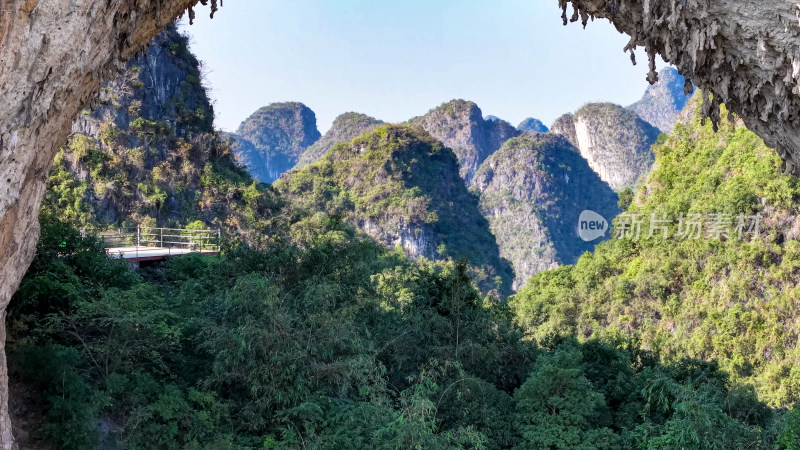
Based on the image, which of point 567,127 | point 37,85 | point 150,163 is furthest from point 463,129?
point 37,85

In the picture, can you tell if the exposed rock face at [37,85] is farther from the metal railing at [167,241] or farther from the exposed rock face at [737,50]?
the metal railing at [167,241]

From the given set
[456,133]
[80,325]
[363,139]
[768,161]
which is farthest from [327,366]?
[456,133]

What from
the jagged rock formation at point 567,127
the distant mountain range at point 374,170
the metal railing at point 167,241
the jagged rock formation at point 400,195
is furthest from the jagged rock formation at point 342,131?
the metal railing at point 167,241

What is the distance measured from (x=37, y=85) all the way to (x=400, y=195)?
103 feet

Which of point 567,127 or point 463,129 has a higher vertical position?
point 567,127

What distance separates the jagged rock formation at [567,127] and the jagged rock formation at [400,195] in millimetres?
30394

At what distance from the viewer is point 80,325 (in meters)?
6.35

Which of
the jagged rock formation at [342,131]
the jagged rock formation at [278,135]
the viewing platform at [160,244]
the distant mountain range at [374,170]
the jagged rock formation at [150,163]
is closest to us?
the viewing platform at [160,244]

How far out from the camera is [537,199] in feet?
182

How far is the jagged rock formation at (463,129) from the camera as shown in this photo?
60.7 meters

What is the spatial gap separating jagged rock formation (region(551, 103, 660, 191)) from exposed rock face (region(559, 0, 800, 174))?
5427 cm

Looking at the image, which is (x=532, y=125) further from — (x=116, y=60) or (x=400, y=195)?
(x=116, y=60)

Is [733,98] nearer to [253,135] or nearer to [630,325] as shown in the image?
[630,325]

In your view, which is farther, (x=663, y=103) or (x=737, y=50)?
(x=663, y=103)
